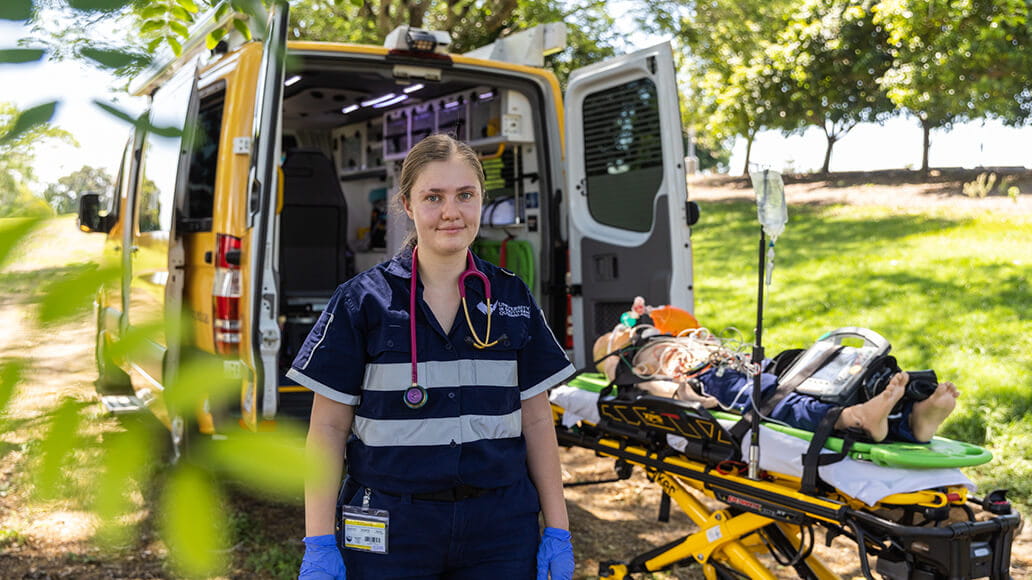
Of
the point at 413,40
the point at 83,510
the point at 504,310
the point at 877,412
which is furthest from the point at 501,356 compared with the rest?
the point at 413,40

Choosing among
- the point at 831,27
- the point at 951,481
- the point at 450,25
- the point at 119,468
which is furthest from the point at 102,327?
the point at 831,27

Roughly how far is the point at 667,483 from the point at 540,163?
2216 mm

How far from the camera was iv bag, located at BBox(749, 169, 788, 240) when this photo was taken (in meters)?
3.19

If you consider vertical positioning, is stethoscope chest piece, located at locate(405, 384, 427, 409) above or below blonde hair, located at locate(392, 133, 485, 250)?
below

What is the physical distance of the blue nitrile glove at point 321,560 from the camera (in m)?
2.03

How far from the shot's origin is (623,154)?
4.88 metres

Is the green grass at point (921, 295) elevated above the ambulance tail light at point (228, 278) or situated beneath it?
situated beneath

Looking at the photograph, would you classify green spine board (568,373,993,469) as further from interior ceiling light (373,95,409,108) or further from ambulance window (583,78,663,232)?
interior ceiling light (373,95,409,108)

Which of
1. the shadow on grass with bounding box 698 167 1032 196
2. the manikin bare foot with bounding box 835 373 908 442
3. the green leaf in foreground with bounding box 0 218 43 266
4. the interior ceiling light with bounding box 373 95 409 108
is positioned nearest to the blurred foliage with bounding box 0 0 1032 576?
the green leaf in foreground with bounding box 0 218 43 266

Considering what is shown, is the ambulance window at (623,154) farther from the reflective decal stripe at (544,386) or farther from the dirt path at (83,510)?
the reflective decal stripe at (544,386)

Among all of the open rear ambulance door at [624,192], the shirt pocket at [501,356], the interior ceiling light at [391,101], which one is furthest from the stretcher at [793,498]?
the interior ceiling light at [391,101]

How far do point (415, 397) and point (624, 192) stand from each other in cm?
306

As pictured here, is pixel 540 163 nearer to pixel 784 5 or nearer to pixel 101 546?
pixel 101 546

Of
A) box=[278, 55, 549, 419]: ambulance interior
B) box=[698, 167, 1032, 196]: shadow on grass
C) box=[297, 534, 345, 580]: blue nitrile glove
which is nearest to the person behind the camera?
box=[297, 534, 345, 580]: blue nitrile glove
